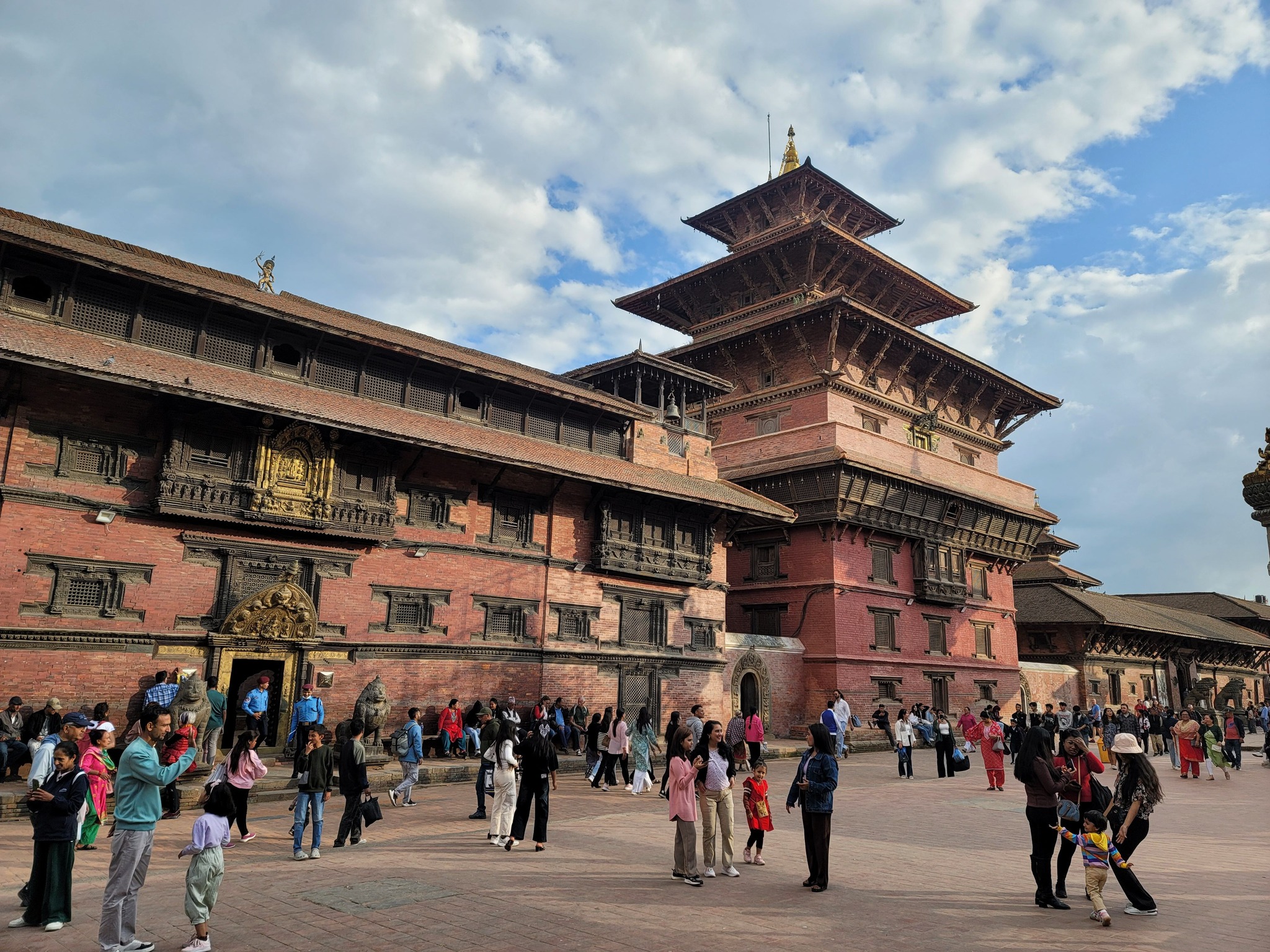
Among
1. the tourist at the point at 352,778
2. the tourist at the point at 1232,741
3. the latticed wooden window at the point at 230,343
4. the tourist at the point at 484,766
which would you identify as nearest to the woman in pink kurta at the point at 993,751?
the tourist at the point at 1232,741

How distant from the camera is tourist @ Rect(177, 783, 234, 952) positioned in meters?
6.27

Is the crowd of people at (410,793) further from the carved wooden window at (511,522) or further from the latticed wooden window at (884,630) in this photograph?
the latticed wooden window at (884,630)

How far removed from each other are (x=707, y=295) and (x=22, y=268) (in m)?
29.0

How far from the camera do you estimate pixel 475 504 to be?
70.1 feet

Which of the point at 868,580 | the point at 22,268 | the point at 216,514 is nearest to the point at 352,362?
→ the point at 216,514

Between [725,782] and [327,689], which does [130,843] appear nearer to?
[725,782]

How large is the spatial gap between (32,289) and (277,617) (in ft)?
26.1

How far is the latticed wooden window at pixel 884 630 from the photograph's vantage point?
31.5m

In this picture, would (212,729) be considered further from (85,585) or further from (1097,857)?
(1097,857)

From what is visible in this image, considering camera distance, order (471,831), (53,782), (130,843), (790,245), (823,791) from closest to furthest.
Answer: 1. (130,843)
2. (53,782)
3. (823,791)
4. (471,831)
5. (790,245)

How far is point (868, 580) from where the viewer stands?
104ft

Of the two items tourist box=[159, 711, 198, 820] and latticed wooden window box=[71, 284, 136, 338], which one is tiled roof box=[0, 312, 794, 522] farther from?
tourist box=[159, 711, 198, 820]

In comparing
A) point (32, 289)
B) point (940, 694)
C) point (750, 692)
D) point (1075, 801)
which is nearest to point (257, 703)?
point (32, 289)

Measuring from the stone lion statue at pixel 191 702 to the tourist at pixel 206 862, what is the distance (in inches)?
348
